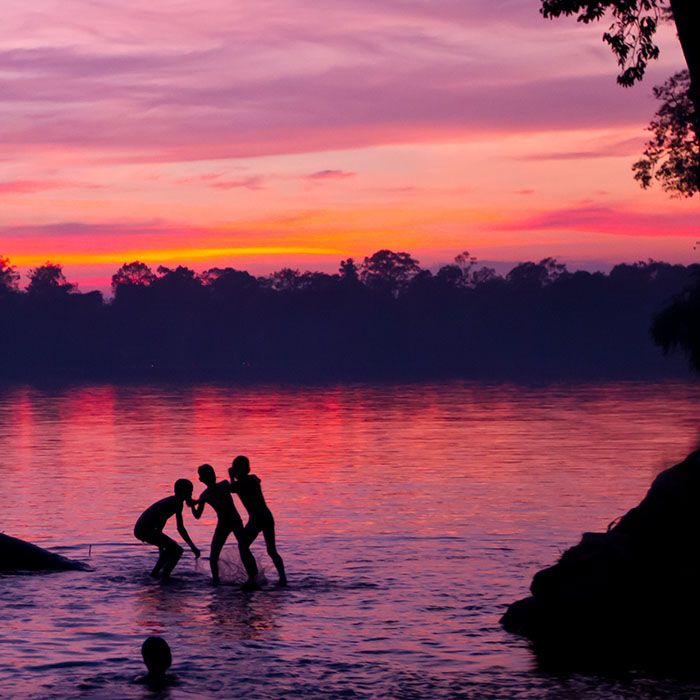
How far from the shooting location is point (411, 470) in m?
29.0

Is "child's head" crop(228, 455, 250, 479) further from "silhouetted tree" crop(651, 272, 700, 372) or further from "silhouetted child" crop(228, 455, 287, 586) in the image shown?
"silhouetted tree" crop(651, 272, 700, 372)

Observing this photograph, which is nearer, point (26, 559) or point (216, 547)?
point (216, 547)

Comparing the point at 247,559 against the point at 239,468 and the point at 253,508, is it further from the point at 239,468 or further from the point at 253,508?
the point at 239,468

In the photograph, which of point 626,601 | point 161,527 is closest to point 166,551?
point 161,527

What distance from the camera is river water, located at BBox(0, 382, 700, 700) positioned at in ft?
36.1

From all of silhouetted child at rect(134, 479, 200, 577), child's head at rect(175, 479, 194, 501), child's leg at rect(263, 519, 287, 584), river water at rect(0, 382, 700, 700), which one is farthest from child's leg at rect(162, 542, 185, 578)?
child's leg at rect(263, 519, 287, 584)

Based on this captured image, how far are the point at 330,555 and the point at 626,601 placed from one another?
590cm

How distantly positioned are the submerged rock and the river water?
31cm

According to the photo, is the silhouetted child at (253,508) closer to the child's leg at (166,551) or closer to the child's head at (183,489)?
the child's head at (183,489)

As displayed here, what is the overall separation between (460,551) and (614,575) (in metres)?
5.13

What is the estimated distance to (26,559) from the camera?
16.1 metres

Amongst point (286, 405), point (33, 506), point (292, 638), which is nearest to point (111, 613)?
point (292, 638)

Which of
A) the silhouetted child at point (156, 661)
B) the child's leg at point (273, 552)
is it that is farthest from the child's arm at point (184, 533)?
the silhouetted child at point (156, 661)

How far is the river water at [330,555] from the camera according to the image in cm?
1099
